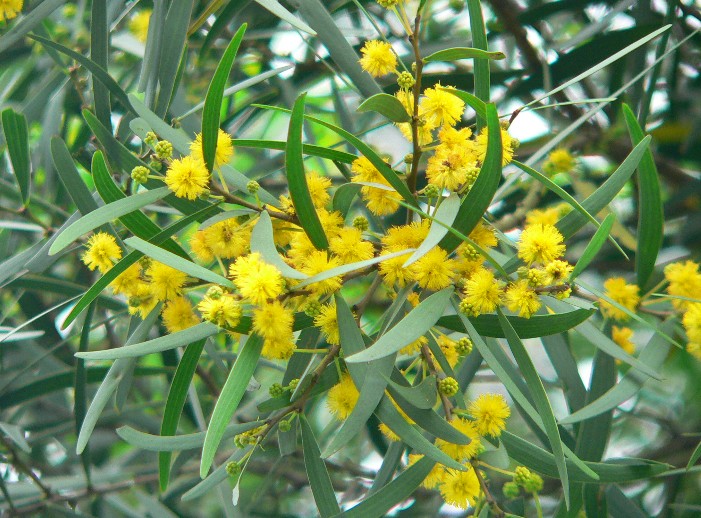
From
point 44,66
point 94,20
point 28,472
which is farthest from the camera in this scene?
point 44,66

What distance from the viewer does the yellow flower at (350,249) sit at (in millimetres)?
850

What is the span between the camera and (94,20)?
1066mm

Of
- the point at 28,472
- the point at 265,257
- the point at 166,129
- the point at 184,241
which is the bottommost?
the point at 28,472

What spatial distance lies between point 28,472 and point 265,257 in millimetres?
960

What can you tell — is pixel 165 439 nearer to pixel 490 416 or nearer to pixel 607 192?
pixel 490 416

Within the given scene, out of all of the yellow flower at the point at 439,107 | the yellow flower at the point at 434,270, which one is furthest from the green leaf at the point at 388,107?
the yellow flower at the point at 434,270

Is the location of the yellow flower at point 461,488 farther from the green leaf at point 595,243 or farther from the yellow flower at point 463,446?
the green leaf at point 595,243

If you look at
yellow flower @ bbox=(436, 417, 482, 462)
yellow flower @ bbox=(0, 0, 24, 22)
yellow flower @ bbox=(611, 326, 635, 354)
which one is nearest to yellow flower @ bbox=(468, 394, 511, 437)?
yellow flower @ bbox=(436, 417, 482, 462)

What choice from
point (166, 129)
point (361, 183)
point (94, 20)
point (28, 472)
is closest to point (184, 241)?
point (28, 472)

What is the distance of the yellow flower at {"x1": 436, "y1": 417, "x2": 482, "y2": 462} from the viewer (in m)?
0.87

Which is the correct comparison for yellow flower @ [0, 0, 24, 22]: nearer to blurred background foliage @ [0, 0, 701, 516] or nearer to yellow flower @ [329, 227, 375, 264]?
blurred background foliage @ [0, 0, 701, 516]

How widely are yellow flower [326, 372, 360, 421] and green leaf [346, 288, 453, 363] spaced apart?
17 centimetres

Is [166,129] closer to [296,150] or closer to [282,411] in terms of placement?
[296,150]

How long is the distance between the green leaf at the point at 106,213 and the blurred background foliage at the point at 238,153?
264 mm
